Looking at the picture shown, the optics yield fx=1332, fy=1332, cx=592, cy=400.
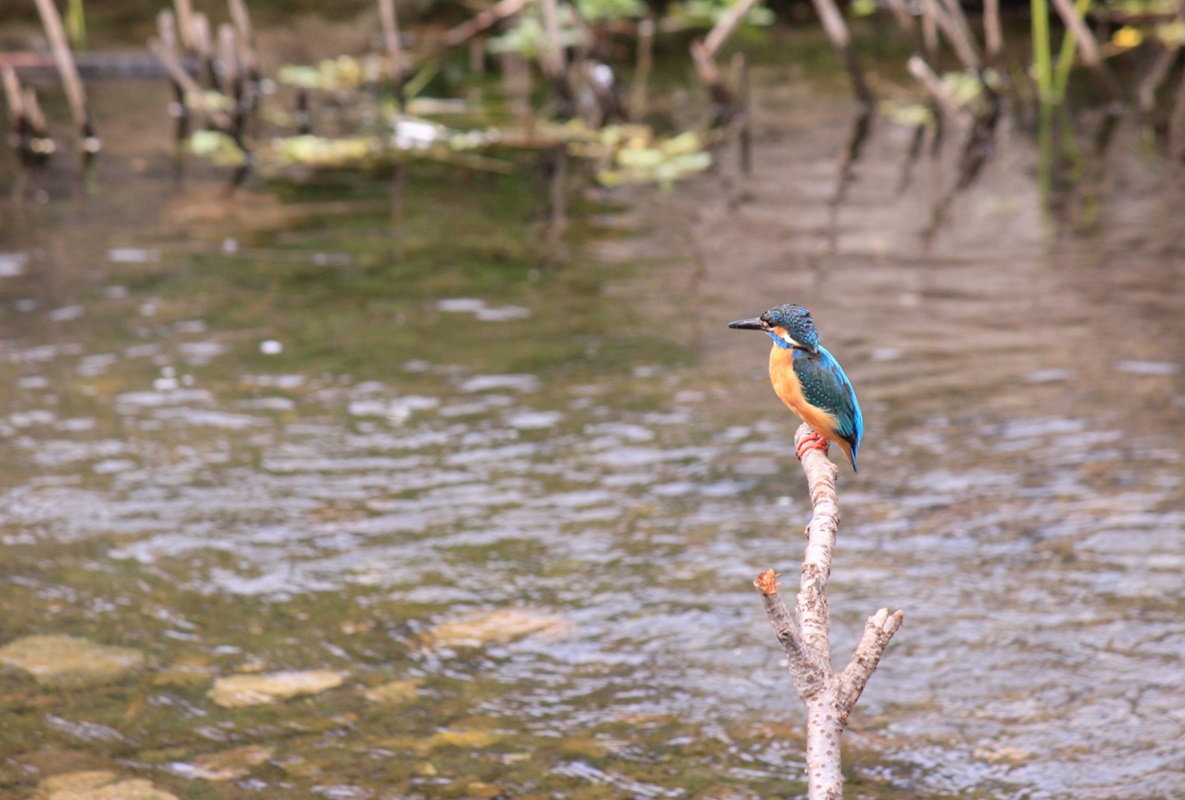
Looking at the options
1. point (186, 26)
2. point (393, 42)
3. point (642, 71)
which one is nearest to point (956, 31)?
point (642, 71)

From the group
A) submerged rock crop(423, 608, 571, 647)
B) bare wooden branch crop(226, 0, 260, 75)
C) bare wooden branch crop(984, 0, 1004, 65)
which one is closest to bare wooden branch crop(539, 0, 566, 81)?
bare wooden branch crop(226, 0, 260, 75)

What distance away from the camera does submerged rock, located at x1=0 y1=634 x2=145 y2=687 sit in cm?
445

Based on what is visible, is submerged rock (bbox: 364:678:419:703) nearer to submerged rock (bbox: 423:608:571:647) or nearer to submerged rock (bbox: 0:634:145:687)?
submerged rock (bbox: 423:608:571:647)

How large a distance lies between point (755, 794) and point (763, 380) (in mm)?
3455

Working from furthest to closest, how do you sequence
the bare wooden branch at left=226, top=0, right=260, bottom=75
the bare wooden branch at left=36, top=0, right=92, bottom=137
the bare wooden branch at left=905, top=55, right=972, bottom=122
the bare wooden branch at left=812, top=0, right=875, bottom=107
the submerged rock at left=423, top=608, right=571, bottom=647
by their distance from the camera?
the bare wooden branch at left=226, top=0, right=260, bottom=75 < the bare wooden branch at left=812, top=0, right=875, bottom=107 < the bare wooden branch at left=905, top=55, right=972, bottom=122 < the bare wooden branch at left=36, top=0, right=92, bottom=137 < the submerged rock at left=423, top=608, right=571, bottom=647

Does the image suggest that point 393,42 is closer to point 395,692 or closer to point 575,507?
point 575,507

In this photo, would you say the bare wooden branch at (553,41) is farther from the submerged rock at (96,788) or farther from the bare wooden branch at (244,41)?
the submerged rock at (96,788)

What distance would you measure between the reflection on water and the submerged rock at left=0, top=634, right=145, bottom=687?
0.23 ft

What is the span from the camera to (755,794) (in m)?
3.92

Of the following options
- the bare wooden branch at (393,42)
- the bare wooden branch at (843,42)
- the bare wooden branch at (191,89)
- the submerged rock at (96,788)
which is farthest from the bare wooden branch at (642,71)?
the submerged rock at (96,788)

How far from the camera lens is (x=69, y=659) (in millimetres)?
4551

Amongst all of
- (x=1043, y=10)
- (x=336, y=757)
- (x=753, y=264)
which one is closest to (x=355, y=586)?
(x=336, y=757)

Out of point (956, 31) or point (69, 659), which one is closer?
point (69, 659)

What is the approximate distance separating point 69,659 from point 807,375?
2966 mm
